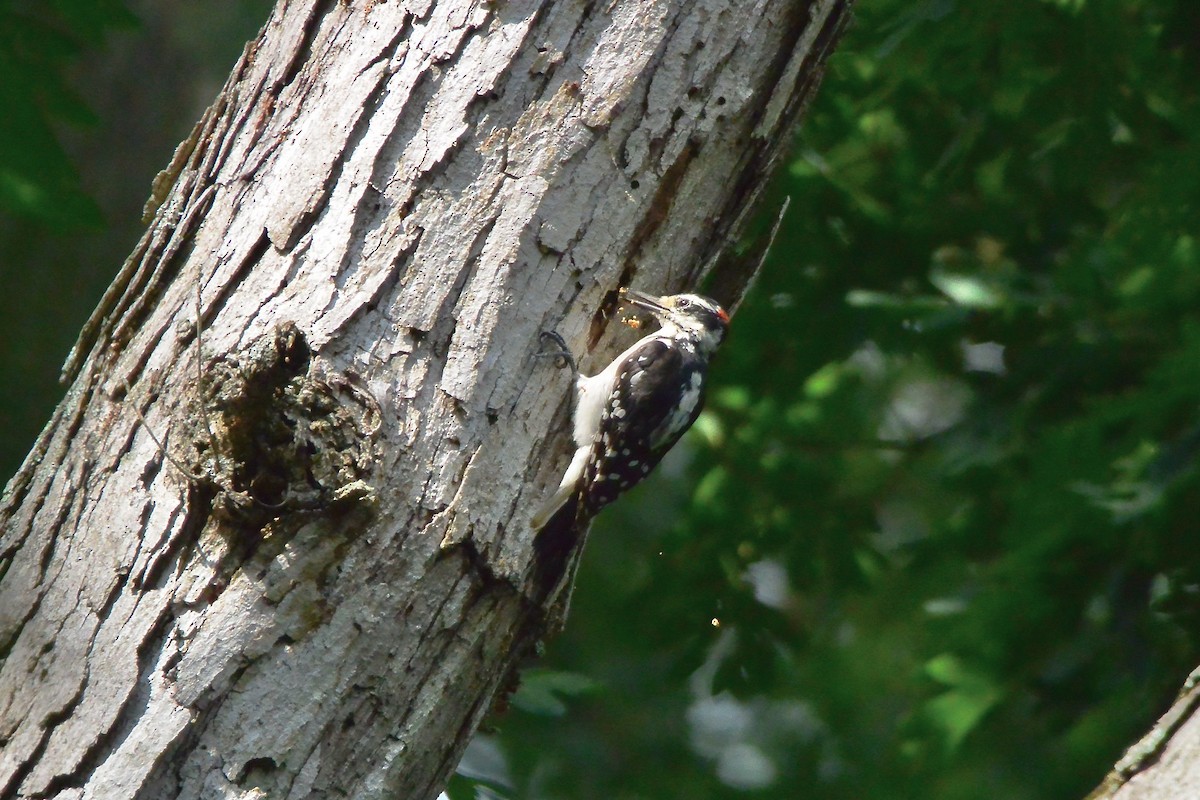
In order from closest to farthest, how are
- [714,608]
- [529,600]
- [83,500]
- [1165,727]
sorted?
1. [1165,727]
2. [83,500]
3. [529,600]
4. [714,608]

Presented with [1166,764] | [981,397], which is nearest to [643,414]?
[981,397]

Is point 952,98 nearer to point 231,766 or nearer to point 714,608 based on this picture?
point 714,608

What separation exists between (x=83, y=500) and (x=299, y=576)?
→ 590 mm

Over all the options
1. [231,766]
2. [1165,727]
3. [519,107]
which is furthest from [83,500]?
[1165,727]

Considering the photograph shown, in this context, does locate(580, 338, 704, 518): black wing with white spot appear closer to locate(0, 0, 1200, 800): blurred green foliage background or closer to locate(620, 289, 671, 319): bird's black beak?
locate(620, 289, 671, 319): bird's black beak

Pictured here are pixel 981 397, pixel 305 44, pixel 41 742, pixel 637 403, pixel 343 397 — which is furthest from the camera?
pixel 981 397

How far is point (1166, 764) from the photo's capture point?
6.46 feet

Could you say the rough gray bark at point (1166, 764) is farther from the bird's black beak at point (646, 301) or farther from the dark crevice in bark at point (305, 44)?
the dark crevice in bark at point (305, 44)

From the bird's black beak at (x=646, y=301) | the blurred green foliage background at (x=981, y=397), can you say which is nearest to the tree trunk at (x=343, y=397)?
the bird's black beak at (x=646, y=301)

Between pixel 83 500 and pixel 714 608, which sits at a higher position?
pixel 714 608

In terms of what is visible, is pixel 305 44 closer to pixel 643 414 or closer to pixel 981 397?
pixel 643 414

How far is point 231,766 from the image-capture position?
8.45ft

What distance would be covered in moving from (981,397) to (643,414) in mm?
1576

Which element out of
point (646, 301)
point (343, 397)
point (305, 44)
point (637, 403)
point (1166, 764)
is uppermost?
point (637, 403)
